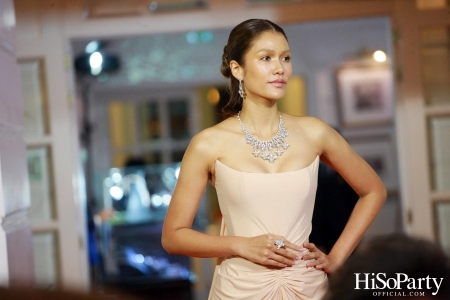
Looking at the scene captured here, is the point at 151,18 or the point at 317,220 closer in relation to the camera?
the point at 317,220

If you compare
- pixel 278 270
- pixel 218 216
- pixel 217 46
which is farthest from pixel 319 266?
pixel 217 46

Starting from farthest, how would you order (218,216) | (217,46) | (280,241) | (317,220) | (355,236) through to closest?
(217,46) < (218,216) < (317,220) < (355,236) < (280,241)

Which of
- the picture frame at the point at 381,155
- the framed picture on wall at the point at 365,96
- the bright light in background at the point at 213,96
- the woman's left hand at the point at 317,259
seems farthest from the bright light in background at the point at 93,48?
the woman's left hand at the point at 317,259

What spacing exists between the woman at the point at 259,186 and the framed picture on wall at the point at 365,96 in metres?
4.88

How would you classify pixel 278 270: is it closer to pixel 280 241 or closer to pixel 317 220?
pixel 280 241

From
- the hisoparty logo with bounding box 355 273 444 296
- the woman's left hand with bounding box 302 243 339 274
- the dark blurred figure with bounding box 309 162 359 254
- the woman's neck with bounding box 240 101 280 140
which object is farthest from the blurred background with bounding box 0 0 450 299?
the woman's neck with bounding box 240 101 280 140

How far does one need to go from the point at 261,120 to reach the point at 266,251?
0.49 metres

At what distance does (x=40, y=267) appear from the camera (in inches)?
156

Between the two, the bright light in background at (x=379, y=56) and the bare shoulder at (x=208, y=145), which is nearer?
the bare shoulder at (x=208, y=145)

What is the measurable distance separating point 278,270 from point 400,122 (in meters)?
2.28

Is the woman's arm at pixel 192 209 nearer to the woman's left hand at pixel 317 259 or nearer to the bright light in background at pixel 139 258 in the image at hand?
the woman's left hand at pixel 317 259

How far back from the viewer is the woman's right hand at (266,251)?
6.45ft

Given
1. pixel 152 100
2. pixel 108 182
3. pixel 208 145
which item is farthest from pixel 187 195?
pixel 152 100

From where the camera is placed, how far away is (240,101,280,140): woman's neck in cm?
220
